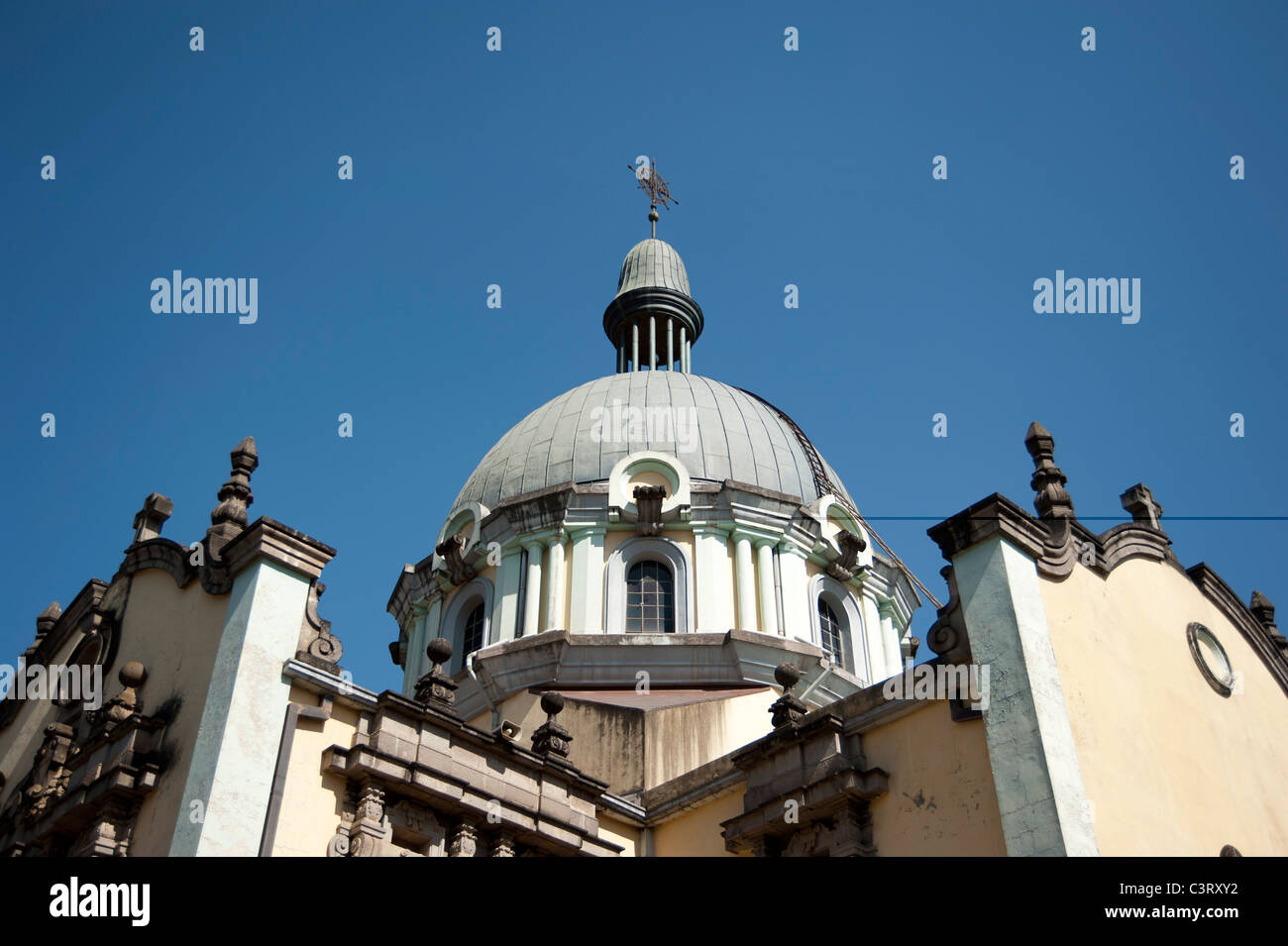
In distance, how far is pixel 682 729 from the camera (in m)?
23.8

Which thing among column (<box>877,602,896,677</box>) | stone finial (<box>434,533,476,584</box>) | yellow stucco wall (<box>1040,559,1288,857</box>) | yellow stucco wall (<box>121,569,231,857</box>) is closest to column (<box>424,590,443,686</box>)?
stone finial (<box>434,533,476,584</box>)

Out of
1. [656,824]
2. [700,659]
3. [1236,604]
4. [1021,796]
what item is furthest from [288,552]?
[1236,604]

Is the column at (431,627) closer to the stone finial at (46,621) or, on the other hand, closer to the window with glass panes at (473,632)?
the window with glass panes at (473,632)

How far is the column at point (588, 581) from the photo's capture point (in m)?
27.0

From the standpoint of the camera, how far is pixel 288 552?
1691 centimetres

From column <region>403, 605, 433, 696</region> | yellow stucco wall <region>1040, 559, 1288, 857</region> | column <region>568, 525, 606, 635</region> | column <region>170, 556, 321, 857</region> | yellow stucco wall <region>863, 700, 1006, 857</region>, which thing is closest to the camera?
column <region>170, 556, 321, 857</region>

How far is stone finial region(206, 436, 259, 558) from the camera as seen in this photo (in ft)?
58.9

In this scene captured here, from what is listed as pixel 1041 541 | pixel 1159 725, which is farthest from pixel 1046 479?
pixel 1159 725

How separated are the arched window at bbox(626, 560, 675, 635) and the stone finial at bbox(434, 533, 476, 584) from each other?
4.04 metres

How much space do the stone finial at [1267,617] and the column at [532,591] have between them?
45.4 feet

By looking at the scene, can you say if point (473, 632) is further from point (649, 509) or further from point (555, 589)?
point (649, 509)

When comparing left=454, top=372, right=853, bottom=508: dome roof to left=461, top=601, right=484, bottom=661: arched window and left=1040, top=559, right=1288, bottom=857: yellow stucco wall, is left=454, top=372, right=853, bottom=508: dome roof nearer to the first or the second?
left=461, top=601, right=484, bottom=661: arched window

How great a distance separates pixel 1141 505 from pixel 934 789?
24.3ft
